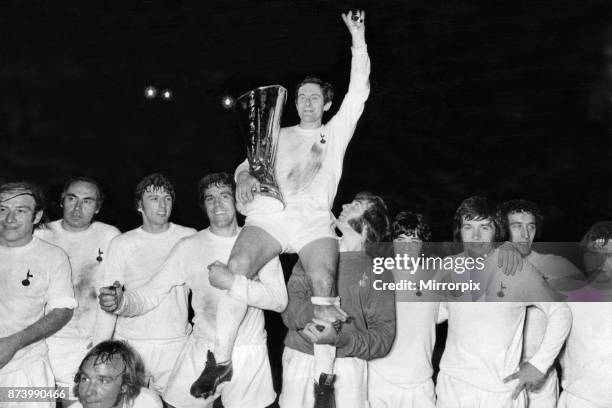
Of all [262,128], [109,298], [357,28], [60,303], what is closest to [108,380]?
[109,298]

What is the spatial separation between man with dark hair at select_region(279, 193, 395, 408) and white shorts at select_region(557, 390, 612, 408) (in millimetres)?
1196

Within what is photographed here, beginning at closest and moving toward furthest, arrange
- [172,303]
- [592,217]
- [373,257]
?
[373,257] < [172,303] < [592,217]

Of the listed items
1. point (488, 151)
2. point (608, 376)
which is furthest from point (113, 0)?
point (608, 376)

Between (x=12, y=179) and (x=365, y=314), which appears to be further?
(x=12, y=179)

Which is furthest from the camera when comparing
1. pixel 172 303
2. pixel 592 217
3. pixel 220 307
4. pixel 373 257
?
pixel 592 217

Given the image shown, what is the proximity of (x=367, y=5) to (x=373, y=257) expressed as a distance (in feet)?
6.81

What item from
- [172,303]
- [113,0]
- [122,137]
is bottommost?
[172,303]

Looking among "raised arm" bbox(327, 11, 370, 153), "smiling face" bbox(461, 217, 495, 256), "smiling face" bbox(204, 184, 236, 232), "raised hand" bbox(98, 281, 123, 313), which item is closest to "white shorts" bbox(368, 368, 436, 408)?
"smiling face" bbox(461, 217, 495, 256)

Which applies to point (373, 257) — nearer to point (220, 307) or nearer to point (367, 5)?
point (220, 307)

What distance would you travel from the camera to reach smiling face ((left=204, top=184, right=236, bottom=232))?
3656 mm

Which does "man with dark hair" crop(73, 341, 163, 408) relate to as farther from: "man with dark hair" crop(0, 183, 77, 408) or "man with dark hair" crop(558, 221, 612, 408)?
"man with dark hair" crop(558, 221, 612, 408)

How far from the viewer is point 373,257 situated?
345 centimetres

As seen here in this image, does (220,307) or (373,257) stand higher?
(373,257)

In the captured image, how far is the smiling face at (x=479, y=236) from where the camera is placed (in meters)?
3.47
